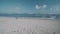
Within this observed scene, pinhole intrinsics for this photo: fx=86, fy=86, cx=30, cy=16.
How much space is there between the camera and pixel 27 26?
996 mm

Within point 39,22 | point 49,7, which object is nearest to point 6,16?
point 39,22

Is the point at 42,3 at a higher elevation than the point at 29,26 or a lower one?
higher

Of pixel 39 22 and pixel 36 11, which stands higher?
pixel 36 11

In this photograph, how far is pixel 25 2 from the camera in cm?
101

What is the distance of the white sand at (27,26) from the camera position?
3.24ft

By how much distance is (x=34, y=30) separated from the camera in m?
0.99

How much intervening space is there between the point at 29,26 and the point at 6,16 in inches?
11.5

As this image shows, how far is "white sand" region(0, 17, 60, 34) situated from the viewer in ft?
3.24

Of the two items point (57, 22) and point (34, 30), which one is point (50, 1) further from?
point (34, 30)

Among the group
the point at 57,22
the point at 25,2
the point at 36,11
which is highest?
the point at 25,2

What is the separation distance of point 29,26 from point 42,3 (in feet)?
1.00

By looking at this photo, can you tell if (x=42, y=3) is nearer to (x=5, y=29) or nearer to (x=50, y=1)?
(x=50, y=1)

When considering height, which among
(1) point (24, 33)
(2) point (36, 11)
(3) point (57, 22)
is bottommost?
(1) point (24, 33)

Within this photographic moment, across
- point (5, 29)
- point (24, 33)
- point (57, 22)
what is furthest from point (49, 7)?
point (5, 29)
